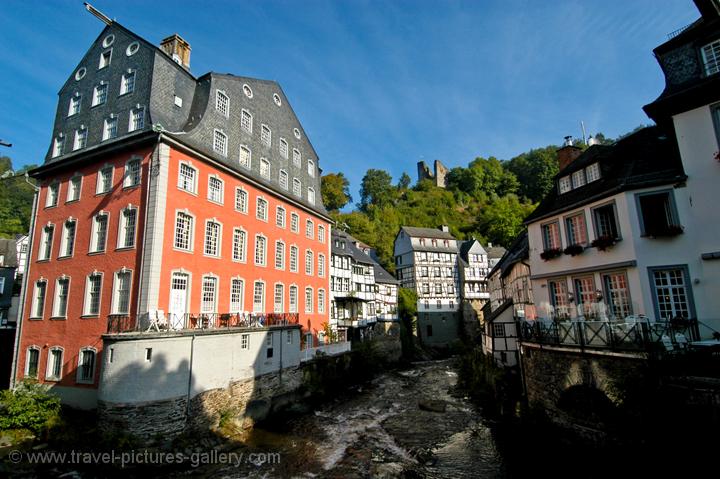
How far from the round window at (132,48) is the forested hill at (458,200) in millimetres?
40082

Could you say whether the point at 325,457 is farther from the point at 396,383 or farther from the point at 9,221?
the point at 9,221

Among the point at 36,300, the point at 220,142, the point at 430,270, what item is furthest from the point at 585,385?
the point at 430,270

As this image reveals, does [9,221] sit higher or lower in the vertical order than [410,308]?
higher

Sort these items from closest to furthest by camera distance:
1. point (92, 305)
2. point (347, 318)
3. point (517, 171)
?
point (92, 305) → point (347, 318) → point (517, 171)

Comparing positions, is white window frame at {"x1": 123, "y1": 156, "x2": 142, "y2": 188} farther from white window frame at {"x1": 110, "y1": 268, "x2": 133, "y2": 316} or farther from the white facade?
the white facade

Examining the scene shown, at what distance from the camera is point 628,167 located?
14867 mm

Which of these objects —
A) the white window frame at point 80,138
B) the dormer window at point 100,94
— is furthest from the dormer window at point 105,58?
the white window frame at point 80,138

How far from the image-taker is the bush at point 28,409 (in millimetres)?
14047

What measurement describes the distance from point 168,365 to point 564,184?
64.7 ft

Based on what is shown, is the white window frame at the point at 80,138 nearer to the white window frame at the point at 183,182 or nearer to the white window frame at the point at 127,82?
the white window frame at the point at 127,82

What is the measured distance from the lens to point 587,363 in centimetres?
1195

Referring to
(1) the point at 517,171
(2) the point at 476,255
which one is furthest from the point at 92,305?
(1) the point at 517,171

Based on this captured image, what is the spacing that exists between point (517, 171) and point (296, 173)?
8631cm

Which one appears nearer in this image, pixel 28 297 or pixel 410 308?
pixel 28 297
